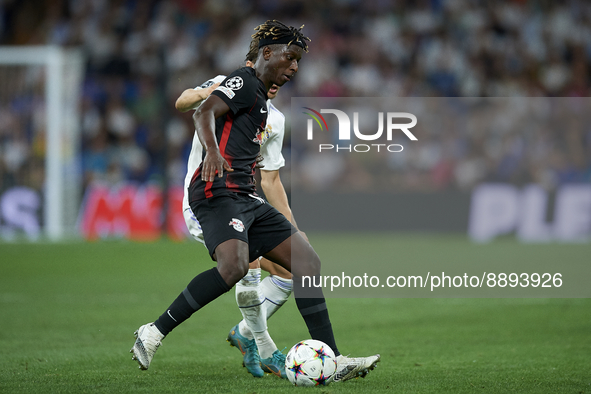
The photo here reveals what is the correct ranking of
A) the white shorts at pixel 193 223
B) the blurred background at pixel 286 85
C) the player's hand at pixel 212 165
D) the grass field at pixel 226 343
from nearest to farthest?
the player's hand at pixel 212 165 → the grass field at pixel 226 343 → the white shorts at pixel 193 223 → the blurred background at pixel 286 85

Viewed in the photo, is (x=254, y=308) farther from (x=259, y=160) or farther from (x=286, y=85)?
(x=286, y=85)

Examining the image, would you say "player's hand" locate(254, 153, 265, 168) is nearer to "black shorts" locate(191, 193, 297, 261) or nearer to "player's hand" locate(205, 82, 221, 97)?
"black shorts" locate(191, 193, 297, 261)

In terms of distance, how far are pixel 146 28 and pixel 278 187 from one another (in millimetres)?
13891

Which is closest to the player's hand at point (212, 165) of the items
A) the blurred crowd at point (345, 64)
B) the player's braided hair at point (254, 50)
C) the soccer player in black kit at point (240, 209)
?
the soccer player in black kit at point (240, 209)

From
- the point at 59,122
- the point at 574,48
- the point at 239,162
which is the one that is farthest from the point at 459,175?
the point at 239,162

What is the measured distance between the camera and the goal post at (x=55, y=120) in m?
14.4

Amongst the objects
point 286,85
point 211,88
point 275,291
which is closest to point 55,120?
point 286,85

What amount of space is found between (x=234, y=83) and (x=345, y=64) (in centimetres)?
1340

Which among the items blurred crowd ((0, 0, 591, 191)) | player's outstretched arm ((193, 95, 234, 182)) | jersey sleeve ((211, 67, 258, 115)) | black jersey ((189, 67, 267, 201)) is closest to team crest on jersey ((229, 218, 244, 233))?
black jersey ((189, 67, 267, 201))

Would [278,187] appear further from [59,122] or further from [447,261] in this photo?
[59,122]

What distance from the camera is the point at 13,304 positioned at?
7.62 m

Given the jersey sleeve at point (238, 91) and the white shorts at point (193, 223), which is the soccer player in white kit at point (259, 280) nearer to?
the white shorts at point (193, 223)

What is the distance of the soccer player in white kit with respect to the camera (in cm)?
463

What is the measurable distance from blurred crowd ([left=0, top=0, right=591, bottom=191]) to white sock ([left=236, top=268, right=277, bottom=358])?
1015 centimetres
